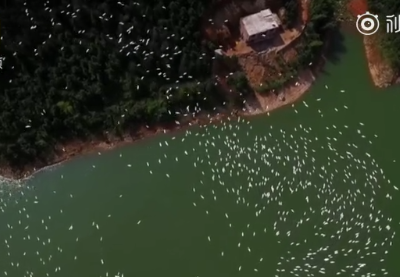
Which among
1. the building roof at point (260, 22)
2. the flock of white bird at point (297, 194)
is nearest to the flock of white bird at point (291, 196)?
the flock of white bird at point (297, 194)

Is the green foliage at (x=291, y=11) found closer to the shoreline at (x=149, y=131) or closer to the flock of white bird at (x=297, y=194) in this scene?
the shoreline at (x=149, y=131)

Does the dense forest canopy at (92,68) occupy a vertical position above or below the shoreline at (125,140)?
above

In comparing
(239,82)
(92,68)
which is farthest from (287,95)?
(92,68)

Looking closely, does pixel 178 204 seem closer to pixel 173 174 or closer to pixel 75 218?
pixel 173 174

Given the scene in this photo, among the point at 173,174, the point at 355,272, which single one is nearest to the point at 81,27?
the point at 173,174

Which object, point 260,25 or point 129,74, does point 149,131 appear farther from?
point 260,25
